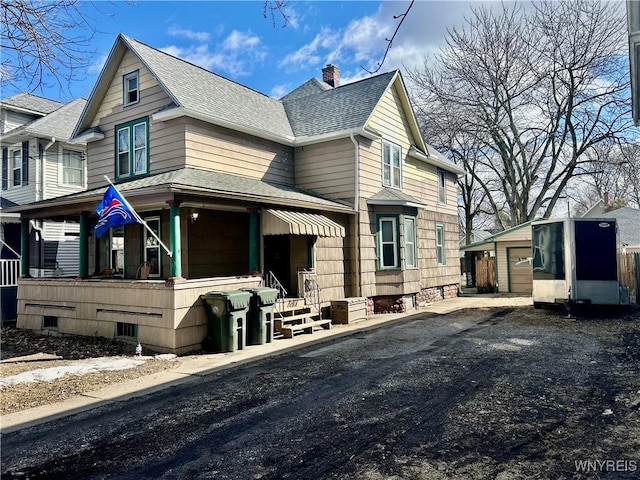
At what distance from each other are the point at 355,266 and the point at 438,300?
608 cm

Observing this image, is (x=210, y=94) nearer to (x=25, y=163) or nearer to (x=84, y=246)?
(x=84, y=246)

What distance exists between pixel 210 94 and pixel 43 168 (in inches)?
359

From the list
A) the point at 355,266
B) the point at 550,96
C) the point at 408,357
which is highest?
the point at 550,96

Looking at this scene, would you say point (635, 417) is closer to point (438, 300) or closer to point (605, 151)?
point (438, 300)

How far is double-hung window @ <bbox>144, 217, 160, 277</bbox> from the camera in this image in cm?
1331

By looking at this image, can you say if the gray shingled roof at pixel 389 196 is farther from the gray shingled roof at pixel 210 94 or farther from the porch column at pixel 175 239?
the porch column at pixel 175 239

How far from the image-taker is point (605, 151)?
2752 centimetres

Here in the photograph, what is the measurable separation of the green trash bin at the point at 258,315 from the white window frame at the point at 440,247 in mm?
11242

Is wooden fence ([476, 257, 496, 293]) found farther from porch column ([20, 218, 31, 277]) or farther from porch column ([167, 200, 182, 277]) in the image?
porch column ([20, 218, 31, 277])

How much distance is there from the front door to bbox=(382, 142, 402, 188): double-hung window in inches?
179

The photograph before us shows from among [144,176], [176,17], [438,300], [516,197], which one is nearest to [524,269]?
[438,300]

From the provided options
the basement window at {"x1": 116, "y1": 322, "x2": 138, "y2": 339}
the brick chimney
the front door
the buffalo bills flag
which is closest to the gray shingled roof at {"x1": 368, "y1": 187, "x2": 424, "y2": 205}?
the front door

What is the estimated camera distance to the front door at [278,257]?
571 inches

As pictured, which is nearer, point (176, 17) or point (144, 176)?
point (176, 17)
